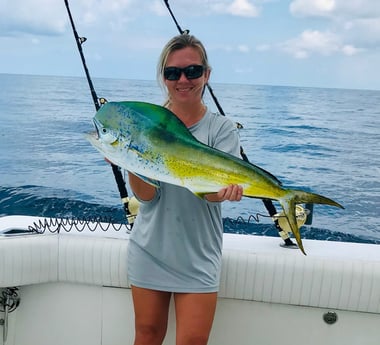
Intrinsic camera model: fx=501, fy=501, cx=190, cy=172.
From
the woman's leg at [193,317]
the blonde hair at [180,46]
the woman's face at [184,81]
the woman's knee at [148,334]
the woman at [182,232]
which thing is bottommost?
the woman's knee at [148,334]

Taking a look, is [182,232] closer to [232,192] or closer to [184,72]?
[232,192]

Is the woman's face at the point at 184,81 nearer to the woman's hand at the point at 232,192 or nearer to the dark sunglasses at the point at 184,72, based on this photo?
the dark sunglasses at the point at 184,72

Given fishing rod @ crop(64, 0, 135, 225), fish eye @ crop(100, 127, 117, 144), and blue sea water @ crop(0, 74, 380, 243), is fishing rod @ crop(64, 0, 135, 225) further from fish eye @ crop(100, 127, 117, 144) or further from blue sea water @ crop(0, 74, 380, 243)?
fish eye @ crop(100, 127, 117, 144)

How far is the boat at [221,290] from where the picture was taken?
2.07 meters

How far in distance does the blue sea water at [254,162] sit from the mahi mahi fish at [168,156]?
0.93 meters

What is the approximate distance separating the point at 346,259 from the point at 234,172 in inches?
38.7

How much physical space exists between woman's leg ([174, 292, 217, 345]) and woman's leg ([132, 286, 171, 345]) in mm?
78

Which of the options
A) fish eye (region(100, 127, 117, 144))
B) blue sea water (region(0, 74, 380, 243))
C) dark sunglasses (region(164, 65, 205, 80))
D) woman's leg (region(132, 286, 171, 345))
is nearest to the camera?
fish eye (region(100, 127, 117, 144))

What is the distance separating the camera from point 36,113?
1811 centimetres

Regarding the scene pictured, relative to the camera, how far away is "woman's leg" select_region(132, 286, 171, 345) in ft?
5.59

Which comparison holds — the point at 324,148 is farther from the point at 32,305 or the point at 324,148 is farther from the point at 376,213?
the point at 32,305

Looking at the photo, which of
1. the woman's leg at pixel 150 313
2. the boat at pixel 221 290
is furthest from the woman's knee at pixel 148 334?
the boat at pixel 221 290

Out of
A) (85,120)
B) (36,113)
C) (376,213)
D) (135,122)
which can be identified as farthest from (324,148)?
(135,122)

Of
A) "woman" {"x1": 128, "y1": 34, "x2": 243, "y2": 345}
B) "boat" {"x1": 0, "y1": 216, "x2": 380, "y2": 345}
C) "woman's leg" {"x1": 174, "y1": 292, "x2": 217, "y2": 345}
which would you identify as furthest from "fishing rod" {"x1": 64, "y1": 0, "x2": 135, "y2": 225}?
"woman's leg" {"x1": 174, "y1": 292, "x2": 217, "y2": 345}
